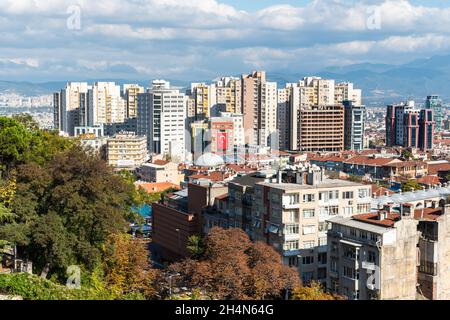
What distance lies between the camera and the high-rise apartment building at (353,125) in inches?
1603

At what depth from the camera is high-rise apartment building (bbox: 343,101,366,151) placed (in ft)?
134

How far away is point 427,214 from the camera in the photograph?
10875 millimetres

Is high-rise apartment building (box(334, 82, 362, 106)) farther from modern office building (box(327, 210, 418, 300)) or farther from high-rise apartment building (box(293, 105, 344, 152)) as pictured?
modern office building (box(327, 210, 418, 300))

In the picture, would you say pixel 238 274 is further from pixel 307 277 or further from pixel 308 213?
pixel 308 213

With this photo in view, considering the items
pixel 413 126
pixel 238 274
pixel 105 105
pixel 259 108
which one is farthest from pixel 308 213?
pixel 105 105

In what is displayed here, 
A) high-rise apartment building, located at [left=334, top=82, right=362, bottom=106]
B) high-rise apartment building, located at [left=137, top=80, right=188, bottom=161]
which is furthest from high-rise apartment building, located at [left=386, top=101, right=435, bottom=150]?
high-rise apartment building, located at [left=137, top=80, right=188, bottom=161]

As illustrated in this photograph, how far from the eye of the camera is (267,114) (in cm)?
4112

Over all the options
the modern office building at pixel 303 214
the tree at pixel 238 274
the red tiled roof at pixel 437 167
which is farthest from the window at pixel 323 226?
the red tiled roof at pixel 437 167

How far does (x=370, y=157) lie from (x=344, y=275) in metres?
20.3

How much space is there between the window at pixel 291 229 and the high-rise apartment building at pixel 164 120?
80.6ft

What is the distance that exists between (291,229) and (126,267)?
3.27 meters

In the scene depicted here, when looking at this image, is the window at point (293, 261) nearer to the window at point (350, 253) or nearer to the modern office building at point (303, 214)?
the modern office building at point (303, 214)

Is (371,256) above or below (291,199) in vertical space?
below
